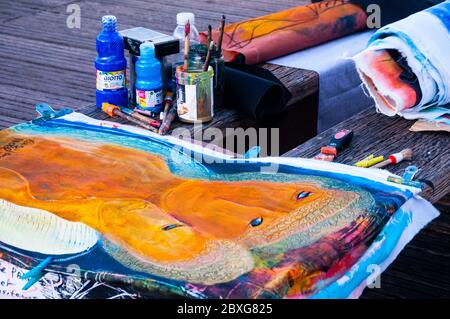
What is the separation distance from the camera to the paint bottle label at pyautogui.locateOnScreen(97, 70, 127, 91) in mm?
2051

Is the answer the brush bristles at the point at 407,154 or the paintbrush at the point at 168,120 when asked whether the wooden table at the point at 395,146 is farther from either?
the paintbrush at the point at 168,120

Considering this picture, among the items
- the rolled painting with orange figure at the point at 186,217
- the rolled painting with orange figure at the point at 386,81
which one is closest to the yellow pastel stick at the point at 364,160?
the rolled painting with orange figure at the point at 186,217

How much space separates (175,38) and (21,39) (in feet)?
6.87

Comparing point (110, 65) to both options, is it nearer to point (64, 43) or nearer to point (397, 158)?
point (397, 158)

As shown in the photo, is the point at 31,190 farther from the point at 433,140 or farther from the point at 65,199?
the point at 433,140

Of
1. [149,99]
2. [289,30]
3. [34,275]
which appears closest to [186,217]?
[34,275]

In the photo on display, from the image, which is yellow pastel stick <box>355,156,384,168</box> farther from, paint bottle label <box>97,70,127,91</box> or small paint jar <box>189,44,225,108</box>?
paint bottle label <box>97,70,127,91</box>

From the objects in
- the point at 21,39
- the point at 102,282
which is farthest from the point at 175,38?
the point at 21,39

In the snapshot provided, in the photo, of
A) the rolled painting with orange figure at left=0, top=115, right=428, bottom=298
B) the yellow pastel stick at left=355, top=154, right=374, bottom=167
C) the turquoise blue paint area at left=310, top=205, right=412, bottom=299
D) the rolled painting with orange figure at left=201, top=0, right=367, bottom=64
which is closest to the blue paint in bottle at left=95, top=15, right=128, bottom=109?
the rolled painting with orange figure at left=0, top=115, right=428, bottom=298

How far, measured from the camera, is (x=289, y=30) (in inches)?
100.0

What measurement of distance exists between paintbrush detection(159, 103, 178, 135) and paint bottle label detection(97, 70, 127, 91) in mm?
148

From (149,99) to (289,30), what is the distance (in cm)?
69

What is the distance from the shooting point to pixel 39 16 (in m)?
4.39

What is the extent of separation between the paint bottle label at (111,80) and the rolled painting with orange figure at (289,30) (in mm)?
387
